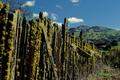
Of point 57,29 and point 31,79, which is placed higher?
point 57,29

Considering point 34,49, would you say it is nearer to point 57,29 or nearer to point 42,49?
point 42,49

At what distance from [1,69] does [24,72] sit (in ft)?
5.55

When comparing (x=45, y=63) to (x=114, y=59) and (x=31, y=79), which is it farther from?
(x=114, y=59)

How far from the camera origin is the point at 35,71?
1283cm

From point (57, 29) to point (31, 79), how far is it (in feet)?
13.7

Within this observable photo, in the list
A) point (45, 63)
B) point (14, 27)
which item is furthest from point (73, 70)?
point (14, 27)

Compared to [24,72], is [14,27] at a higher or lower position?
higher

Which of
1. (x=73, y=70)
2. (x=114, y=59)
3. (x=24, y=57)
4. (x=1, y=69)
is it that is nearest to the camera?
(x=1, y=69)

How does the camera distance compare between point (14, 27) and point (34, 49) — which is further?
point (34, 49)

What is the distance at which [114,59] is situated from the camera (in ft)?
221

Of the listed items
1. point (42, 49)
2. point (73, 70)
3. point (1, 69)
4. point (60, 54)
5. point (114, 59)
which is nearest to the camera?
point (1, 69)

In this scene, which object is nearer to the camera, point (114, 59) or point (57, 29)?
point (57, 29)

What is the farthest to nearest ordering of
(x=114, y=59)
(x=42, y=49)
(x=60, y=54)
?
1. (x=114, y=59)
2. (x=60, y=54)
3. (x=42, y=49)

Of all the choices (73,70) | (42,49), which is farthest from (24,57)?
(73,70)
